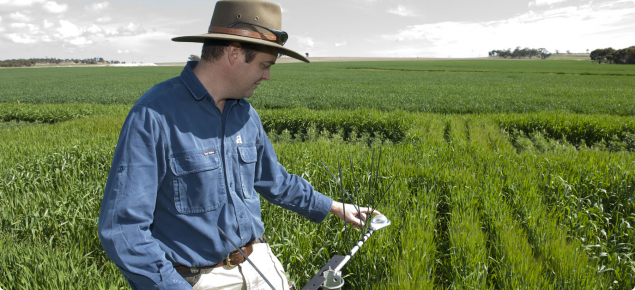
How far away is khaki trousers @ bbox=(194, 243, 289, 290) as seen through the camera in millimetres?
1471

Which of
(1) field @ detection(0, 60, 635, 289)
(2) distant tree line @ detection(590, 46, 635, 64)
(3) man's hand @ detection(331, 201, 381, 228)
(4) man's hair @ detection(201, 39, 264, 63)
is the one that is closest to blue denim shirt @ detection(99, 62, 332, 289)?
(4) man's hair @ detection(201, 39, 264, 63)

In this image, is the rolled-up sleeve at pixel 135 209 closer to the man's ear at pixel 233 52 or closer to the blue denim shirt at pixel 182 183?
the blue denim shirt at pixel 182 183

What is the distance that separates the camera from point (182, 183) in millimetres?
1354

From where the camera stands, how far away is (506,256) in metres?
2.64

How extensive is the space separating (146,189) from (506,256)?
2.62m

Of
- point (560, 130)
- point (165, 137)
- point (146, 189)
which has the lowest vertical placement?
point (560, 130)

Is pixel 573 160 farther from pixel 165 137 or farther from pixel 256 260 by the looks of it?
pixel 165 137

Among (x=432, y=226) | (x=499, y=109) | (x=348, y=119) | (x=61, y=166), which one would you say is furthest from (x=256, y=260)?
(x=499, y=109)

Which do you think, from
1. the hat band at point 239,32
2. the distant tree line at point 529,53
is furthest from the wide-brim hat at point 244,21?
the distant tree line at point 529,53

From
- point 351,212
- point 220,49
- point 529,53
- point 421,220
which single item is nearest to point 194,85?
point 220,49

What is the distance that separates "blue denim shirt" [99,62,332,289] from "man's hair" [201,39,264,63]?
0.39 ft

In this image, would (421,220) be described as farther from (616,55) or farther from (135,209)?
(616,55)

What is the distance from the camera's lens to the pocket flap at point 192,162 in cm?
132

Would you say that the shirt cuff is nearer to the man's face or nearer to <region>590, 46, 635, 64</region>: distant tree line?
the man's face
